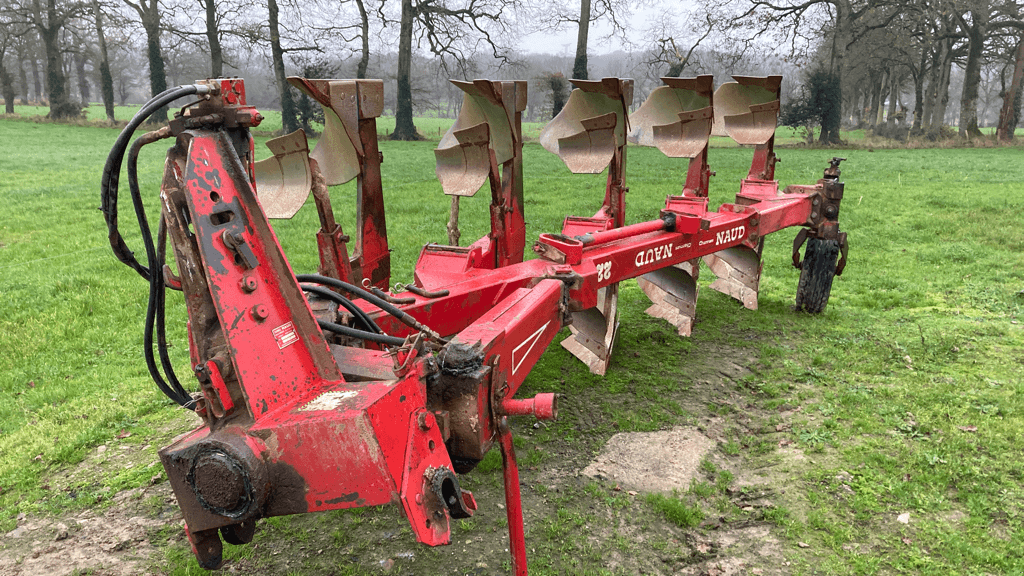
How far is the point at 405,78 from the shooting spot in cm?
3144

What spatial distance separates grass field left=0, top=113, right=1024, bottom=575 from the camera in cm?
328

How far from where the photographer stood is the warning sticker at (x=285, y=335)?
87.5 inches

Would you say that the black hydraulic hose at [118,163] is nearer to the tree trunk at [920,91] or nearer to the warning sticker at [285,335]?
the warning sticker at [285,335]

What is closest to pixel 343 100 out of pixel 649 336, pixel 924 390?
pixel 649 336

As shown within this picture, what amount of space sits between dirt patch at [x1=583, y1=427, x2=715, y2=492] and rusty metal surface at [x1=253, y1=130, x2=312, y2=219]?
91.9 inches

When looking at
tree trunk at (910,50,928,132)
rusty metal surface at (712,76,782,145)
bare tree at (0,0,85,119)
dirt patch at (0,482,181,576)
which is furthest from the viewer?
tree trunk at (910,50,928,132)

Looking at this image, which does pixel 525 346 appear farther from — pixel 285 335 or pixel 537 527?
pixel 285 335

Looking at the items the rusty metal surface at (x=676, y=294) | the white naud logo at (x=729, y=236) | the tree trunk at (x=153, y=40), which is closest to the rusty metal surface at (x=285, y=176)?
the white naud logo at (x=729, y=236)

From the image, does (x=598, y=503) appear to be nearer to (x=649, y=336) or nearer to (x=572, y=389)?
(x=572, y=389)

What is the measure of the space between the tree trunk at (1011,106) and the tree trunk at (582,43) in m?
19.0

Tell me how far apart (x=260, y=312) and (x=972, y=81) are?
38439mm

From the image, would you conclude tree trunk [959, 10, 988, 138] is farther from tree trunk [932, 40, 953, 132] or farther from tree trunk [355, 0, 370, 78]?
tree trunk [355, 0, 370, 78]

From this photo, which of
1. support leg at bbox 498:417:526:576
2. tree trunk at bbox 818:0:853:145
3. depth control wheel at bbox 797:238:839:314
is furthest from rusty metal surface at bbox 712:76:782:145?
tree trunk at bbox 818:0:853:145

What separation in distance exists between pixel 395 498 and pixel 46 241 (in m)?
10.2
